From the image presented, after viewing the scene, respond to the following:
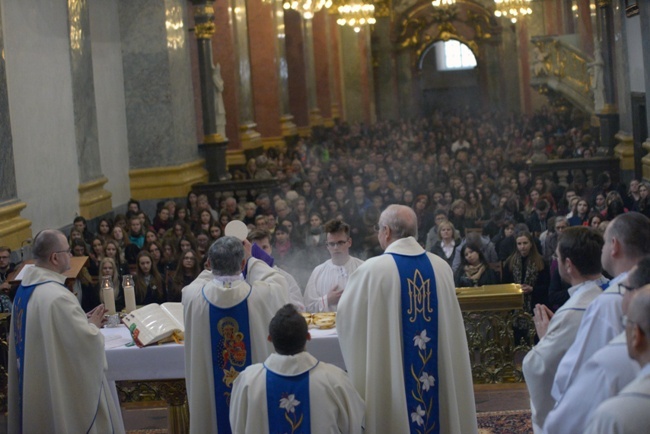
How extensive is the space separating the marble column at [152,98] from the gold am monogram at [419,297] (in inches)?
494

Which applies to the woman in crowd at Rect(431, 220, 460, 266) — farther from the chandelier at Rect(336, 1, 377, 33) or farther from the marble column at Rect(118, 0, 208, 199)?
the chandelier at Rect(336, 1, 377, 33)

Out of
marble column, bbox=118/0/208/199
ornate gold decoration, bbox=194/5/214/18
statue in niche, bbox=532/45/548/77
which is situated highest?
ornate gold decoration, bbox=194/5/214/18

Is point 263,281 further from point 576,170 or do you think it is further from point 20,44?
point 576,170

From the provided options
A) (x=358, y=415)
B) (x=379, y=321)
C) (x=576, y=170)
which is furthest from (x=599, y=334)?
(x=576, y=170)

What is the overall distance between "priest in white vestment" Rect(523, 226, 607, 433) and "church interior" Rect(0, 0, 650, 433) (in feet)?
9.20

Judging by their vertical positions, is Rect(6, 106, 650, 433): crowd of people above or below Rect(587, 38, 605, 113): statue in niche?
below

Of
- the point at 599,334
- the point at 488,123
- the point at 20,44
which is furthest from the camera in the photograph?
the point at 488,123

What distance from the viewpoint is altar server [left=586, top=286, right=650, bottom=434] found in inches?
119

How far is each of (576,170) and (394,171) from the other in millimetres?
3640

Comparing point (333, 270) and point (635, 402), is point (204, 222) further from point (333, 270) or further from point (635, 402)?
point (635, 402)

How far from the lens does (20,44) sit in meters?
13.4

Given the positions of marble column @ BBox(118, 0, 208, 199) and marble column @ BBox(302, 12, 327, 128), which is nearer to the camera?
marble column @ BBox(118, 0, 208, 199)

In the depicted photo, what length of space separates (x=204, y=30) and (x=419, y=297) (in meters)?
14.8

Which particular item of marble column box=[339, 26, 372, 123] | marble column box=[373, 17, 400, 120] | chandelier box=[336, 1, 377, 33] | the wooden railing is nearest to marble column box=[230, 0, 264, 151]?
chandelier box=[336, 1, 377, 33]
